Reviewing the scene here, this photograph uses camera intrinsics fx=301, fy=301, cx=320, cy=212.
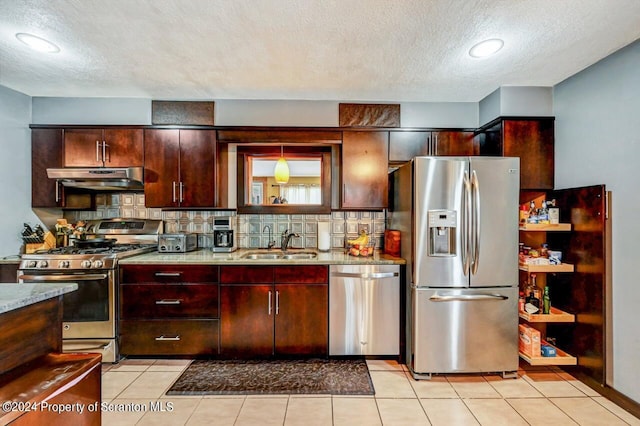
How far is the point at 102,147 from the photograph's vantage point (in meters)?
2.88

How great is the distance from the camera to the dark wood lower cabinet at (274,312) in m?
2.60

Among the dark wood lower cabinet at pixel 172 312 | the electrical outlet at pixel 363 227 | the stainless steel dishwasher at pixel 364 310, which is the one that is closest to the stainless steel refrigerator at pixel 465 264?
the stainless steel dishwasher at pixel 364 310

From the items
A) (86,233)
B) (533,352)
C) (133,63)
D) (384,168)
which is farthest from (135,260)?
(533,352)

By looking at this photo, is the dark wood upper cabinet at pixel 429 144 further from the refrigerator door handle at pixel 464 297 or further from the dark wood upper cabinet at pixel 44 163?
the dark wood upper cabinet at pixel 44 163

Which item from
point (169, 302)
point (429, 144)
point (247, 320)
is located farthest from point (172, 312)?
point (429, 144)

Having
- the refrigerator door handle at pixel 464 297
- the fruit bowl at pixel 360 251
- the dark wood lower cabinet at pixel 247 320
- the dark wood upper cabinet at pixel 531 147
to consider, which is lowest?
the dark wood lower cabinet at pixel 247 320

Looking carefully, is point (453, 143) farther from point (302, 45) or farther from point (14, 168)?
point (14, 168)

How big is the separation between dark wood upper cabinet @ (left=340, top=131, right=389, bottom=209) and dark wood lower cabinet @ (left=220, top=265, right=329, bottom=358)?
0.82m

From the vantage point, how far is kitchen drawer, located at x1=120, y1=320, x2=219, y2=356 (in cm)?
258

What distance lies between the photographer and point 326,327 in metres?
2.60

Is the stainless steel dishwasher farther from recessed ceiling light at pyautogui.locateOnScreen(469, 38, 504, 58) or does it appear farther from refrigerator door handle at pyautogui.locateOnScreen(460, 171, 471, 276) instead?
recessed ceiling light at pyautogui.locateOnScreen(469, 38, 504, 58)

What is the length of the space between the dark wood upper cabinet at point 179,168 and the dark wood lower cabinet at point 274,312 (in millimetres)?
866

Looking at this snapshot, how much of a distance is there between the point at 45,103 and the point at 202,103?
58.5 inches

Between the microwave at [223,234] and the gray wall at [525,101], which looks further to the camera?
the microwave at [223,234]
